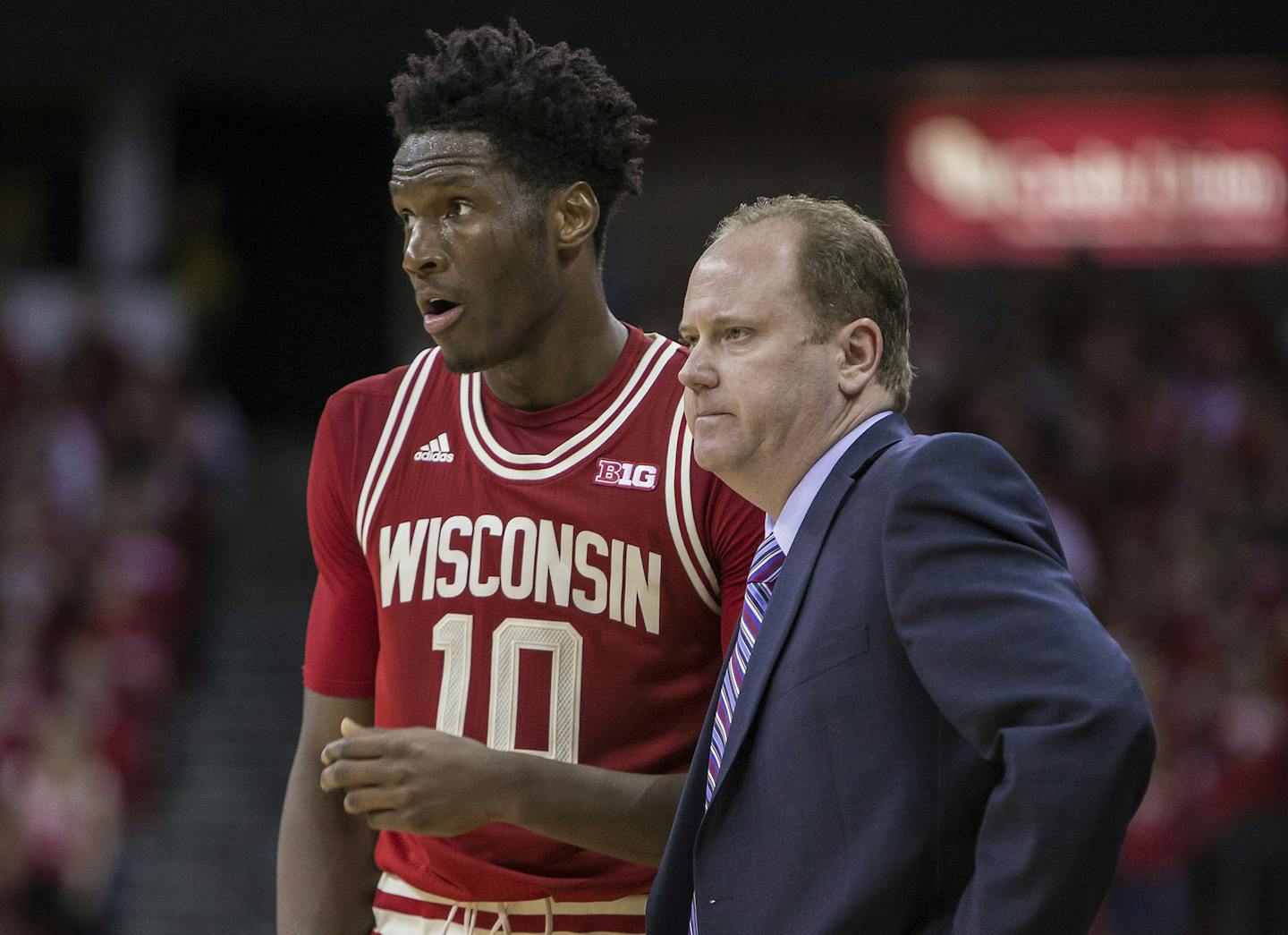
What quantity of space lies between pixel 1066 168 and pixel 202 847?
7.61 m

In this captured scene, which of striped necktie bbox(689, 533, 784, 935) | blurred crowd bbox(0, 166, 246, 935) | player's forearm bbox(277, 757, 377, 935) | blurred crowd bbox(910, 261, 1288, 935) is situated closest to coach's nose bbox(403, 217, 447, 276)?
striped necktie bbox(689, 533, 784, 935)

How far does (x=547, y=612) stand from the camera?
8.63 feet

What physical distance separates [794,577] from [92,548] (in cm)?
861

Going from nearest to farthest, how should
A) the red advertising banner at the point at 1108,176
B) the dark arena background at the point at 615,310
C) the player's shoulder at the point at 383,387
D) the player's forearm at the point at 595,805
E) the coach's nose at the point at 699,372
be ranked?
the coach's nose at the point at 699,372, the player's forearm at the point at 595,805, the player's shoulder at the point at 383,387, the dark arena background at the point at 615,310, the red advertising banner at the point at 1108,176

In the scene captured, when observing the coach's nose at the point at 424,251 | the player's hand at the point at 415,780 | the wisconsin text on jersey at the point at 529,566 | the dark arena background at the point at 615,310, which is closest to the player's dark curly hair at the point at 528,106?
the coach's nose at the point at 424,251

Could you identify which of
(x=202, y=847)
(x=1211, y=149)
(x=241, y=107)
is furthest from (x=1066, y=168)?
(x=202, y=847)

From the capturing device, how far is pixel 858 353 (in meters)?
2.25

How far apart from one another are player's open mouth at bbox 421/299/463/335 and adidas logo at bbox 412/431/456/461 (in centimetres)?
22

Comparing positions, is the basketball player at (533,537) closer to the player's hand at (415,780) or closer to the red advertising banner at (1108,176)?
the player's hand at (415,780)

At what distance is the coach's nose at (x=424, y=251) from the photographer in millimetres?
2586

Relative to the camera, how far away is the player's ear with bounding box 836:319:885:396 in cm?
223

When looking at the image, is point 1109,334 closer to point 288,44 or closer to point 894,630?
point 288,44

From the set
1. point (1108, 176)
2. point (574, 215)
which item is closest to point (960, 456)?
point (574, 215)

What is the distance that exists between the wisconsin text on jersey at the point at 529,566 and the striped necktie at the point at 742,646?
31 centimetres
